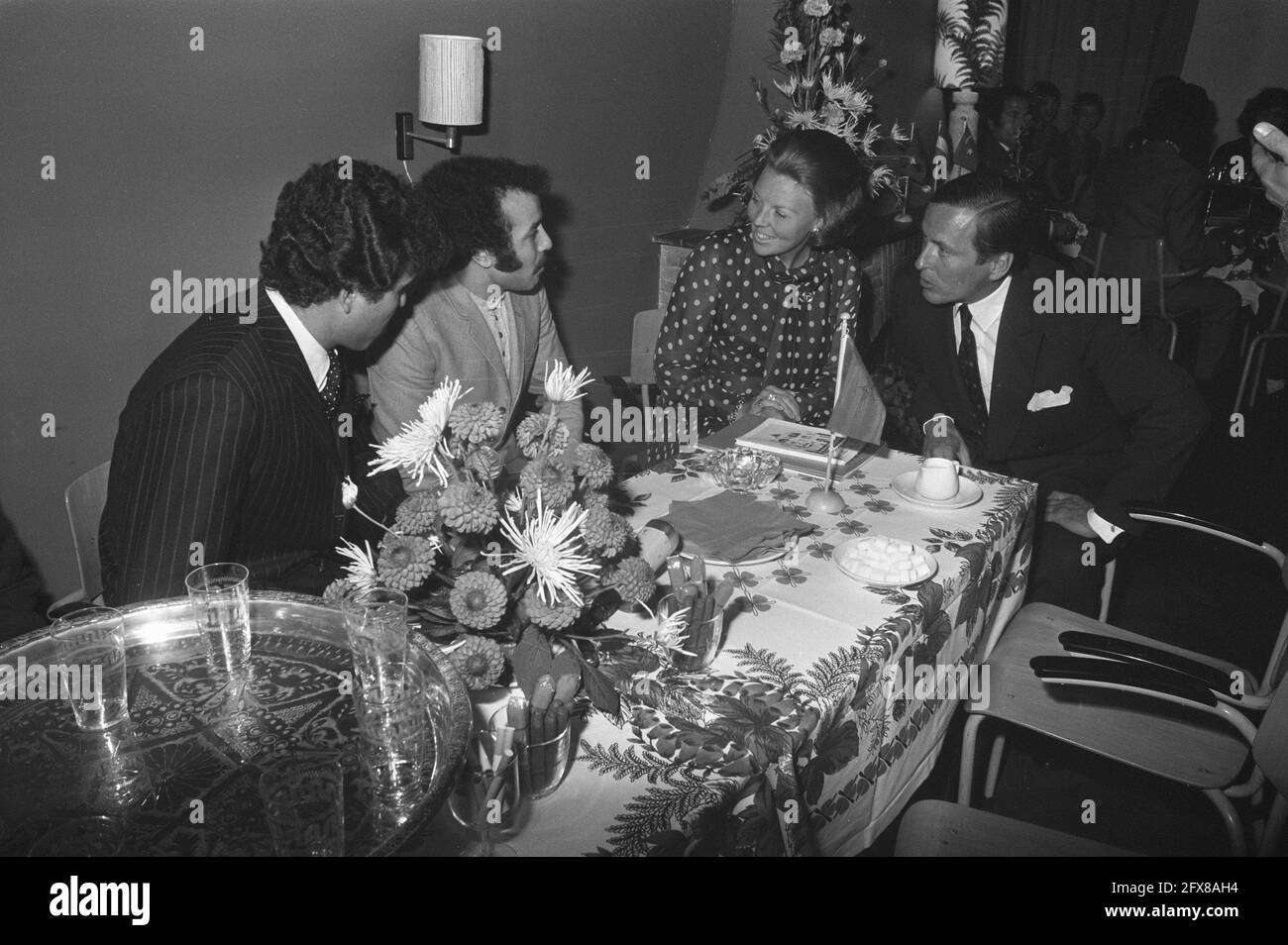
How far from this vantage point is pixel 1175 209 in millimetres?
4527

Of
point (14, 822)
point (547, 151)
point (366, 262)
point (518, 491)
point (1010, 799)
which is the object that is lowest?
point (1010, 799)

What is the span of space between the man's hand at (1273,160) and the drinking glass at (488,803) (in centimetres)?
160

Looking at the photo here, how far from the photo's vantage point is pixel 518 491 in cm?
133

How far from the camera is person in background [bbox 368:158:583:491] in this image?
2613 mm

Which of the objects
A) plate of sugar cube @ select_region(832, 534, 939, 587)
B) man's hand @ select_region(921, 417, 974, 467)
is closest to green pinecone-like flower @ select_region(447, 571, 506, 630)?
plate of sugar cube @ select_region(832, 534, 939, 587)

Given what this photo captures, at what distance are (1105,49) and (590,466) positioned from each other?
25.5 ft

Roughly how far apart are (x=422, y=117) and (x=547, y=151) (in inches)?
28.6

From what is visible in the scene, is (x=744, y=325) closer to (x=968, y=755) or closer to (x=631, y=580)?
(x=968, y=755)

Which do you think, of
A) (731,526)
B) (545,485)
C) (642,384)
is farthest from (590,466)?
(642,384)

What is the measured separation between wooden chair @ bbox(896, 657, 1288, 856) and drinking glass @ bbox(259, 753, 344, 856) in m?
1.04

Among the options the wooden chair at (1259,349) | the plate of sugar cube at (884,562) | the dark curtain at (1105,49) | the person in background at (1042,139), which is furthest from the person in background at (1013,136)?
the plate of sugar cube at (884,562)

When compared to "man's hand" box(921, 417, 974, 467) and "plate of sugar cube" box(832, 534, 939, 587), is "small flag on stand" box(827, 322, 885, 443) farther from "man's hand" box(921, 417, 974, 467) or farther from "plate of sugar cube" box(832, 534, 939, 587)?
"plate of sugar cube" box(832, 534, 939, 587)

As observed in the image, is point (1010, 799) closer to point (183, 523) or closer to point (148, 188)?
point (183, 523)
